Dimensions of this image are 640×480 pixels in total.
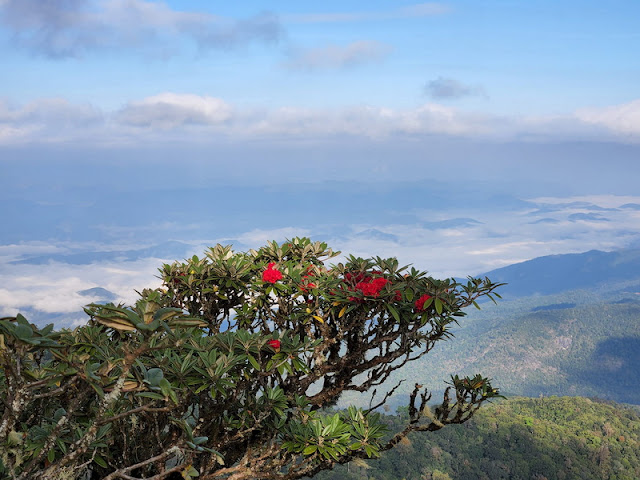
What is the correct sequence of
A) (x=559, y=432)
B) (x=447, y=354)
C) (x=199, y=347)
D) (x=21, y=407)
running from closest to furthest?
1. (x=21, y=407)
2. (x=199, y=347)
3. (x=559, y=432)
4. (x=447, y=354)

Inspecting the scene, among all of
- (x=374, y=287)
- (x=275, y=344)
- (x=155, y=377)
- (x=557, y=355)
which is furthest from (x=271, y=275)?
(x=557, y=355)

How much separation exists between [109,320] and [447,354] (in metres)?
132

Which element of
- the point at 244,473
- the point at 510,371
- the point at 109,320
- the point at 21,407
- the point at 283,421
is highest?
the point at 109,320

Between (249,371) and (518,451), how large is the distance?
46.5 m

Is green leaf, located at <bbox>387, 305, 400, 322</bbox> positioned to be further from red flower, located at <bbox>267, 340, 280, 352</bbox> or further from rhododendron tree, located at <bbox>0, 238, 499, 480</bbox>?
red flower, located at <bbox>267, 340, 280, 352</bbox>

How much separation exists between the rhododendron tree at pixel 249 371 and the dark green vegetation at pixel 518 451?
3266 cm

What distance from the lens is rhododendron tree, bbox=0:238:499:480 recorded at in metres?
3.65

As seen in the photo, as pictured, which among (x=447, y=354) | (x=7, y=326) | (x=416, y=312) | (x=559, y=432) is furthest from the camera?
(x=447, y=354)

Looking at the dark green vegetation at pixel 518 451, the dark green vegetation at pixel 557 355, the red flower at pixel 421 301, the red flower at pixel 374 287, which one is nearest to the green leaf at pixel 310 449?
the red flower at pixel 374 287

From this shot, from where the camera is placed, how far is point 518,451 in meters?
45.3

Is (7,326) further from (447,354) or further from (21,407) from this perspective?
(447,354)

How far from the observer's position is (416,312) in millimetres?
5473

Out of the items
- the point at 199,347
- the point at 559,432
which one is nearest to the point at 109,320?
the point at 199,347

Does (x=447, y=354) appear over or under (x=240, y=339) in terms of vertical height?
under
